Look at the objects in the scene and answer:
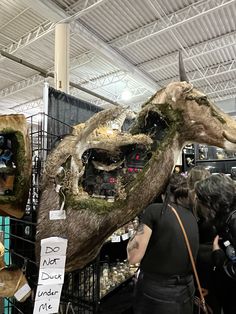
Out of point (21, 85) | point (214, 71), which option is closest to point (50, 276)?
point (214, 71)

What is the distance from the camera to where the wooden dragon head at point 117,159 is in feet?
3.89

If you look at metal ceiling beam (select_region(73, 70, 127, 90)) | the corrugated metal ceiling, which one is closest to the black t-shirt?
the corrugated metal ceiling

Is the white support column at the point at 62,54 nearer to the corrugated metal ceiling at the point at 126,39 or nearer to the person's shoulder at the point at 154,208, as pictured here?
the corrugated metal ceiling at the point at 126,39

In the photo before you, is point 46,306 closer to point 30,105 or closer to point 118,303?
point 118,303

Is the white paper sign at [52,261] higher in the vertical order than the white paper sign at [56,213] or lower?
lower

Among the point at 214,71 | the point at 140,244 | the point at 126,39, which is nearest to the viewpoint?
the point at 140,244

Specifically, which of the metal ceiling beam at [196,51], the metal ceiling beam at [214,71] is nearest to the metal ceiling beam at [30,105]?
the metal ceiling beam at [196,51]

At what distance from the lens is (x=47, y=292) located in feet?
3.86

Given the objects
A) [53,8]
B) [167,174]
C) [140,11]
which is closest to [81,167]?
[167,174]

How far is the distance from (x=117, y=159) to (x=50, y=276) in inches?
21.7

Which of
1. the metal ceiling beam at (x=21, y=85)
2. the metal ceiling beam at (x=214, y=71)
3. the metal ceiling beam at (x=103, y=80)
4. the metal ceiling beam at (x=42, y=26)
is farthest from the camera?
the metal ceiling beam at (x=21, y=85)

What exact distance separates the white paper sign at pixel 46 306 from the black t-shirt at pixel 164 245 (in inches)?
24.5

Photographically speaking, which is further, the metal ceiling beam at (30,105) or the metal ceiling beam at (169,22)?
the metal ceiling beam at (30,105)

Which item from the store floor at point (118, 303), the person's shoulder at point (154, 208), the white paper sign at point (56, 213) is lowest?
the store floor at point (118, 303)
